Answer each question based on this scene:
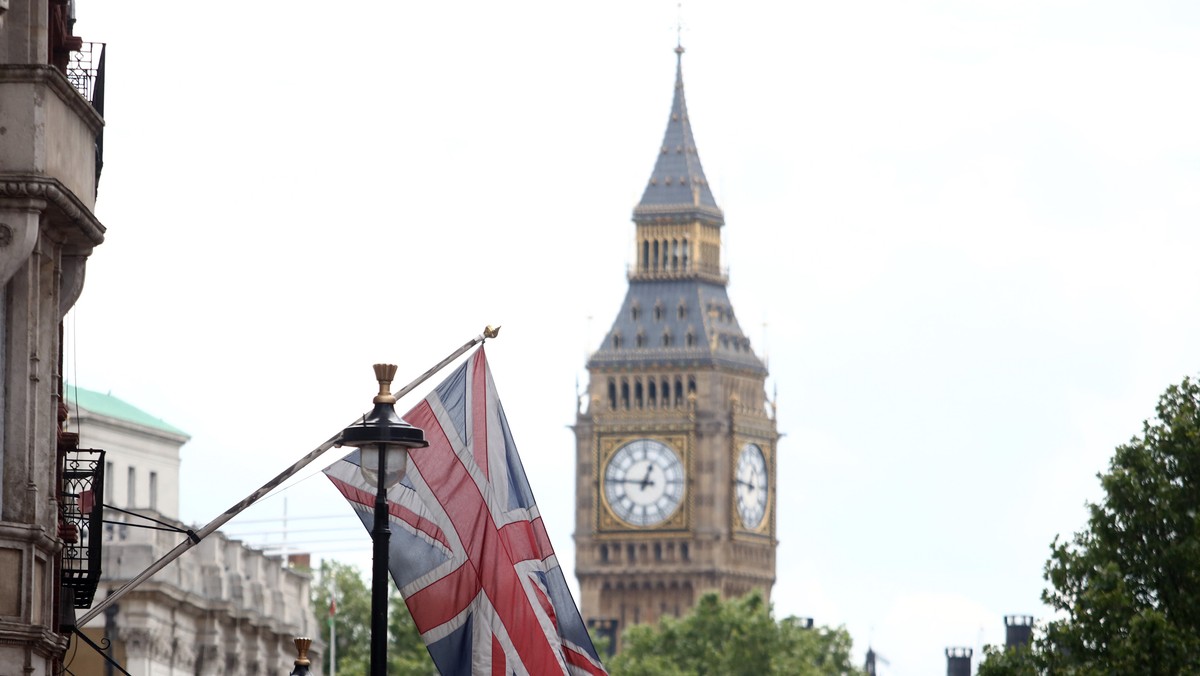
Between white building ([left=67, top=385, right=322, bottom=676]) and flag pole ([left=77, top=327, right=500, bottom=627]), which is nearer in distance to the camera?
flag pole ([left=77, top=327, right=500, bottom=627])

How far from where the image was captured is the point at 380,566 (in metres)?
29.2

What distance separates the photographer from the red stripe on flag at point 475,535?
1246 inches

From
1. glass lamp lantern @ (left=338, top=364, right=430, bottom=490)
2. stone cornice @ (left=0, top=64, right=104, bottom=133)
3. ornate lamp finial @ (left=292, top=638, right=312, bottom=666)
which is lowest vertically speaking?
ornate lamp finial @ (left=292, top=638, right=312, bottom=666)

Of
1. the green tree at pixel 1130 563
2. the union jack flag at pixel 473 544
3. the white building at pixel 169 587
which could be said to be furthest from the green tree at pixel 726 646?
the union jack flag at pixel 473 544

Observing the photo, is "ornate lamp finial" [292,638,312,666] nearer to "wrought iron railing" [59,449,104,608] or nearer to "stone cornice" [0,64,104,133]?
"wrought iron railing" [59,449,104,608]

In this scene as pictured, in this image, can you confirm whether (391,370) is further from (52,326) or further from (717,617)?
(717,617)

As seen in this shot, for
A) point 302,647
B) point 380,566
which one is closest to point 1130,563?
point 302,647

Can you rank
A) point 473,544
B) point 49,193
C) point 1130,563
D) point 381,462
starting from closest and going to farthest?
point 49,193, point 381,462, point 473,544, point 1130,563

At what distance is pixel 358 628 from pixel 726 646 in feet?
61.7

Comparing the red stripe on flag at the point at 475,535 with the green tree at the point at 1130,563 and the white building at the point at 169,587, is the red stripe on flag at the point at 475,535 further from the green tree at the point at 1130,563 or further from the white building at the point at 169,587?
the white building at the point at 169,587

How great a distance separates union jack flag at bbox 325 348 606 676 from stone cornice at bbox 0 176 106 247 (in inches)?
153

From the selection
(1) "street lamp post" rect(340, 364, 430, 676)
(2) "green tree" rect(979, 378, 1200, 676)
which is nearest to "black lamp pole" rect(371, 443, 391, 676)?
(1) "street lamp post" rect(340, 364, 430, 676)

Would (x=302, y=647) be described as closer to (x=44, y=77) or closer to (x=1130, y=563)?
(x=44, y=77)

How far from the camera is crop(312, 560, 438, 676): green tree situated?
17000 cm
